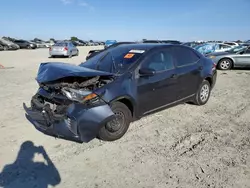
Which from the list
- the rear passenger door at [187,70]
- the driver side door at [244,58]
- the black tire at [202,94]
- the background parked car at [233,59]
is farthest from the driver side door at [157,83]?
the driver side door at [244,58]

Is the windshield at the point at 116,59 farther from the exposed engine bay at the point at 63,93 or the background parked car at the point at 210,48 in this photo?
the background parked car at the point at 210,48

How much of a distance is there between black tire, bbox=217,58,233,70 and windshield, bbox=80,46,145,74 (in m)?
9.83

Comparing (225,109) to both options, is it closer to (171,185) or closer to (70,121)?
(171,185)

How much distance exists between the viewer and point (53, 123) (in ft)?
11.9

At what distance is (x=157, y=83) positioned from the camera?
4.59m

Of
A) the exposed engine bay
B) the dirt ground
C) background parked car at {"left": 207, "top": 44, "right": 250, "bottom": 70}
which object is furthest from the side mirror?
background parked car at {"left": 207, "top": 44, "right": 250, "bottom": 70}

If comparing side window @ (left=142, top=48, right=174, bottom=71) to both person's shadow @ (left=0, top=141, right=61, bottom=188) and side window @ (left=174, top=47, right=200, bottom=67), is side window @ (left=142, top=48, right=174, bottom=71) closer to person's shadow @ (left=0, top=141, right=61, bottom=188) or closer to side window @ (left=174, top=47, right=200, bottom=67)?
side window @ (left=174, top=47, right=200, bottom=67)

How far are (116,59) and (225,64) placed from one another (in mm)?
10496

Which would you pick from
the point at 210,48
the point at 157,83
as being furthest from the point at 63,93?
the point at 210,48

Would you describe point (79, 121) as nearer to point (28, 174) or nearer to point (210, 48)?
point (28, 174)

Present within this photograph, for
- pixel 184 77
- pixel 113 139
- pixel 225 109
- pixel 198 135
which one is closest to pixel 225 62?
pixel 225 109

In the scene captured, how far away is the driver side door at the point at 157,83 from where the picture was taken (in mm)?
4379

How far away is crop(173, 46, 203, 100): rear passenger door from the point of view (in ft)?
17.2

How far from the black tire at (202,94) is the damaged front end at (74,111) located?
294 centimetres
